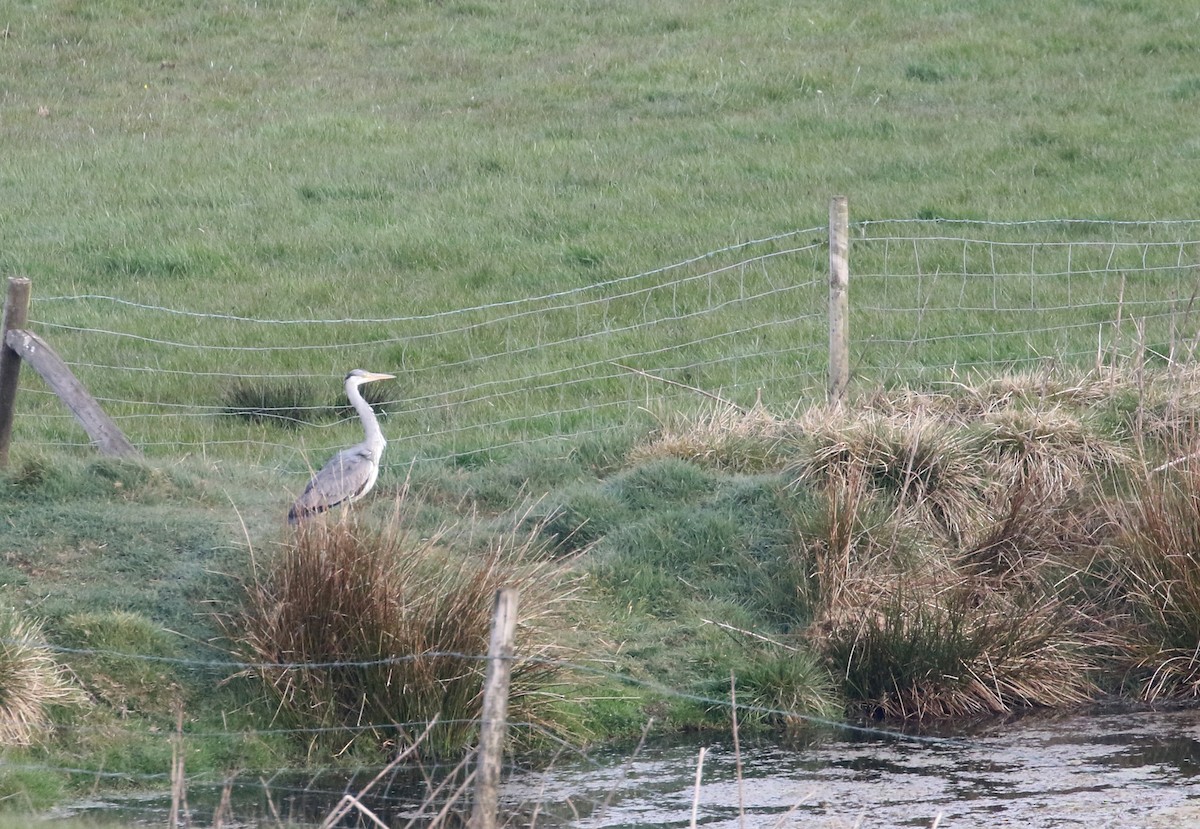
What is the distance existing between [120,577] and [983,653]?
4.11 metres

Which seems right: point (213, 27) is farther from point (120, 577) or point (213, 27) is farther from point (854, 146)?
point (120, 577)

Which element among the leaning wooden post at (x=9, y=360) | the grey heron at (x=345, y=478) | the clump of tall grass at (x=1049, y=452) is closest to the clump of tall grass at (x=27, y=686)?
the grey heron at (x=345, y=478)

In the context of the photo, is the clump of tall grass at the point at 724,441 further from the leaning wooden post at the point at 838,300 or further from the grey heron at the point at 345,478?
the grey heron at the point at 345,478

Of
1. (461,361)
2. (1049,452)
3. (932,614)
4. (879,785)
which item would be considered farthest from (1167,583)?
(461,361)

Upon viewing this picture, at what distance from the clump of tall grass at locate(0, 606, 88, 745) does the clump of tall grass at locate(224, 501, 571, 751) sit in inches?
30.1

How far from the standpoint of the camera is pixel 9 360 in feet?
29.8

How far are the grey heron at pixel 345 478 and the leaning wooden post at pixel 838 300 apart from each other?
8.68 ft

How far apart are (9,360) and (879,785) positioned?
527 cm

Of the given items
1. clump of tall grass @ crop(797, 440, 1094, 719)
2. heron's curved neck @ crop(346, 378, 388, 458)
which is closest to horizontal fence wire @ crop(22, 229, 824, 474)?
heron's curved neck @ crop(346, 378, 388, 458)

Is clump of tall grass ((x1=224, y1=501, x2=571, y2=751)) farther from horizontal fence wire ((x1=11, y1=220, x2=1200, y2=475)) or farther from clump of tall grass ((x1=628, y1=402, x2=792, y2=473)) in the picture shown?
horizontal fence wire ((x1=11, y1=220, x2=1200, y2=475))

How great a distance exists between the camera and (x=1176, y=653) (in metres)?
7.84

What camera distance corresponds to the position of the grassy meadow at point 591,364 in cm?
735

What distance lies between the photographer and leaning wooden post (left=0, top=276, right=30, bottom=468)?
9055 millimetres

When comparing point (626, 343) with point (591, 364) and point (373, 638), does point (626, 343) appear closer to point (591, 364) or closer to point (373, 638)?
point (591, 364)
